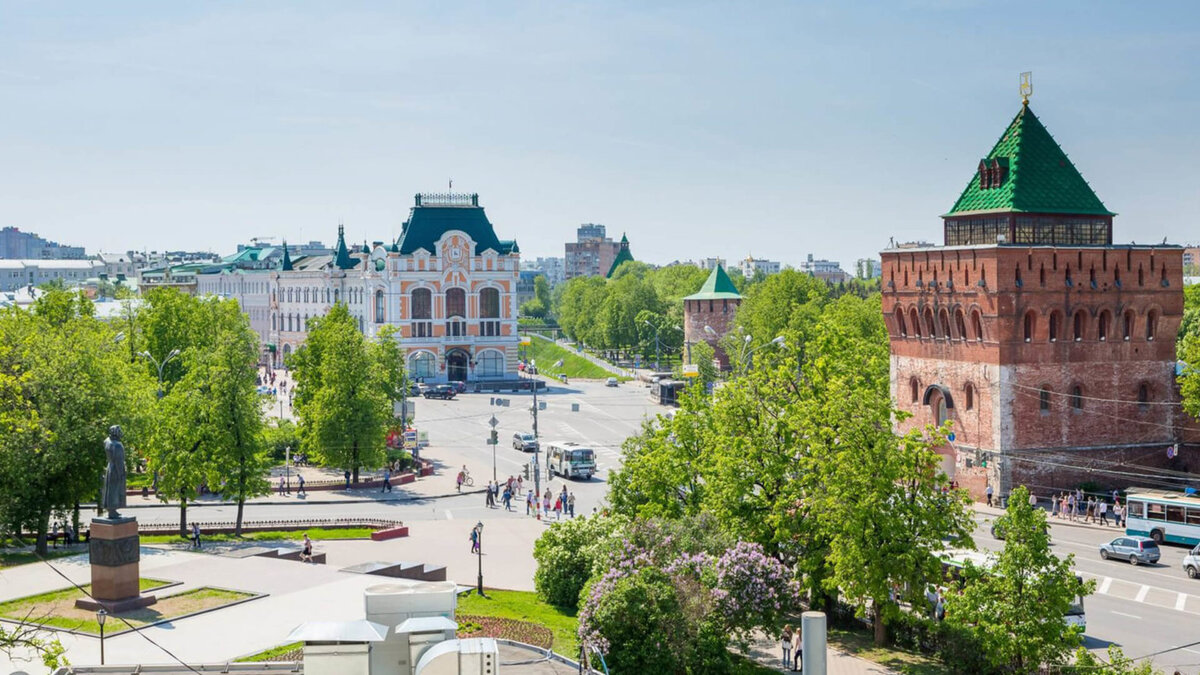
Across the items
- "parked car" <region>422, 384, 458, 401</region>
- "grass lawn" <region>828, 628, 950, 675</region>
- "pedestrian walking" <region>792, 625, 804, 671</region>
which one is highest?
"parked car" <region>422, 384, 458, 401</region>

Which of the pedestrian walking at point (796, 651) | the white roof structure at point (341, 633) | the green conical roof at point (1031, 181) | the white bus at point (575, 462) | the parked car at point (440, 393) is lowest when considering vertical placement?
the pedestrian walking at point (796, 651)

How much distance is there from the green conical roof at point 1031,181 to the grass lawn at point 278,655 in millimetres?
35411

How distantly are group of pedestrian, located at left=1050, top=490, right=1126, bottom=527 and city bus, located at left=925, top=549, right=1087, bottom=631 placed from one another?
1392cm

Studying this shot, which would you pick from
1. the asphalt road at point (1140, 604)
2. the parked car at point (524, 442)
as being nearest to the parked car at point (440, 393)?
the parked car at point (524, 442)

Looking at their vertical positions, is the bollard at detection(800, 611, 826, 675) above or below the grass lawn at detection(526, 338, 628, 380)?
below

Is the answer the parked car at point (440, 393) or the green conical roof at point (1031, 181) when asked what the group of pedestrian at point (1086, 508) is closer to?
the green conical roof at point (1031, 181)

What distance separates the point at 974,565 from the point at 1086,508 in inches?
804

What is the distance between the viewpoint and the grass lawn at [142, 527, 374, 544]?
4306 centimetres

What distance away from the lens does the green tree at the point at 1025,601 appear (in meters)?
25.0

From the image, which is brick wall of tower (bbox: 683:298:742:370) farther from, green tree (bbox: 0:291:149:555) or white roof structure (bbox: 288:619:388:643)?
white roof structure (bbox: 288:619:388:643)

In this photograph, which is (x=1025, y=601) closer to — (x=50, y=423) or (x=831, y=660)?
(x=831, y=660)

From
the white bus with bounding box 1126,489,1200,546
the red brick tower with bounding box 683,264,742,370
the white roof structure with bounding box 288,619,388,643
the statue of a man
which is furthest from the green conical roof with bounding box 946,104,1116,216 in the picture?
the red brick tower with bounding box 683,264,742,370

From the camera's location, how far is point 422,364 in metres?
104

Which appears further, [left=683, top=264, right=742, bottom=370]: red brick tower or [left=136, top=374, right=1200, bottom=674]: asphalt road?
[left=683, top=264, right=742, bottom=370]: red brick tower
